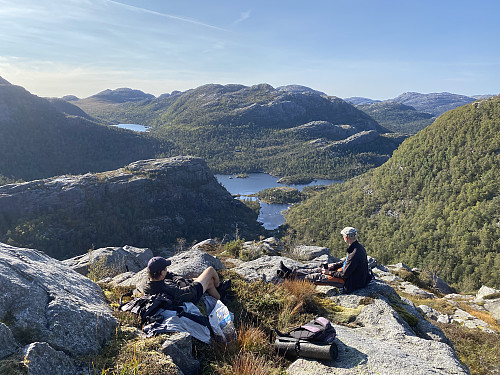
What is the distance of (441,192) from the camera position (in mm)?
64562

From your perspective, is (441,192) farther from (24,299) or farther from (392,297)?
(24,299)

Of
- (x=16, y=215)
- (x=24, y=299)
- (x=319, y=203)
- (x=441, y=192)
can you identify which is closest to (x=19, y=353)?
(x=24, y=299)

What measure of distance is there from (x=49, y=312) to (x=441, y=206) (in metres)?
72.7

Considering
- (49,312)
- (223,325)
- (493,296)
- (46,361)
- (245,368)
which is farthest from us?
(493,296)

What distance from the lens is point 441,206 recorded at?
62.3 m

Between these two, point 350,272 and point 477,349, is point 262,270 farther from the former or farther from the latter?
point 477,349

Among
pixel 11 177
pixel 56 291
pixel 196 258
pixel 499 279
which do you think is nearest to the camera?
pixel 56 291

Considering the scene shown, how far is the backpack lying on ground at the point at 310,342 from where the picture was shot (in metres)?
5.49

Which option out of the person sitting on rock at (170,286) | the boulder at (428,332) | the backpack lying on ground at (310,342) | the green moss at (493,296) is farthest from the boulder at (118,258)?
Result: the green moss at (493,296)

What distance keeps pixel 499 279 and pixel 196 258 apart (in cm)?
5280

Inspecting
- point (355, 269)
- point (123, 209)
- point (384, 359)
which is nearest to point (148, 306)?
point (384, 359)

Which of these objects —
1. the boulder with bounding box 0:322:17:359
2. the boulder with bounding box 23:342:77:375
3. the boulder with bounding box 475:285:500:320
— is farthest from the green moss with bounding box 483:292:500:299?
the boulder with bounding box 0:322:17:359

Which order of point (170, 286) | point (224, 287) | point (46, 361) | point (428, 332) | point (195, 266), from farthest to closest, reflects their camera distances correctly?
1. point (195, 266)
2. point (224, 287)
3. point (428, 332)
4. point (170, 286)
5. point (46, 361)

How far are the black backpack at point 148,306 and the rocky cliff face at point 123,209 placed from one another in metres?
62.3
